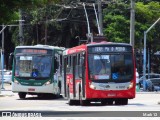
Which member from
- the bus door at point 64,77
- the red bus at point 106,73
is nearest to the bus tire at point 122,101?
the red bus at point 106,73

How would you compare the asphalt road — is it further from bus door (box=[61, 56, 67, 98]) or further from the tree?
the tree

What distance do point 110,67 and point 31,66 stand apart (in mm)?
9575

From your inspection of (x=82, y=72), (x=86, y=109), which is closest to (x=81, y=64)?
(x=82, y=72)

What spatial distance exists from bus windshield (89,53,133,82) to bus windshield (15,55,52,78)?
8955 millimetres

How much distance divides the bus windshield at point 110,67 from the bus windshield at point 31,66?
896 centimetres

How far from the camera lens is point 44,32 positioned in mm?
69500

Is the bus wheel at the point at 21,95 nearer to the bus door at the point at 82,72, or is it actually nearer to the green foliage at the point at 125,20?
the bus door at the point at 82,72

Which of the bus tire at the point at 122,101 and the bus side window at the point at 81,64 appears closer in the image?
the bus side window at the point at 81,64

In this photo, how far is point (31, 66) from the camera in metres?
38.0

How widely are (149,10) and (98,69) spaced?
3919 centimetres

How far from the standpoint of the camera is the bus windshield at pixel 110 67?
29.5 meters

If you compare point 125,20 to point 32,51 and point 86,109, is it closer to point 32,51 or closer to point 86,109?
point 32,51

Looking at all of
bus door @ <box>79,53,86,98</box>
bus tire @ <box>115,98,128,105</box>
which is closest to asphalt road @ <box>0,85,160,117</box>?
bus tire @ <box>115,98,128,105</box>

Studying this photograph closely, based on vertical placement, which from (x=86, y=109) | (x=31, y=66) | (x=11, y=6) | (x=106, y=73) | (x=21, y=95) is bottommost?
(x=21, y=95)
